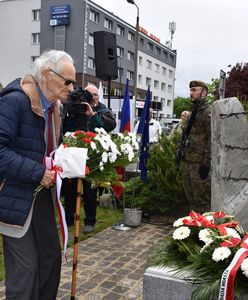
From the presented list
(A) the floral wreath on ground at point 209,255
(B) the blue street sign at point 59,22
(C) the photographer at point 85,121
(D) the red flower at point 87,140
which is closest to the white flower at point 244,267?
(A) the floral wreath on ground at point 209,255

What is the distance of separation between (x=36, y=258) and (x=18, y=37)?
4958cm

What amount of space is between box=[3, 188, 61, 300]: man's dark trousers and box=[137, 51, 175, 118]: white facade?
52.8 metres

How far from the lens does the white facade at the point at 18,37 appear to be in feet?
155

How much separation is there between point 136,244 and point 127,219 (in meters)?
0.87

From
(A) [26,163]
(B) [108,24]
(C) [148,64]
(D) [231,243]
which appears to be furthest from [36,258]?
(C) [148,64]

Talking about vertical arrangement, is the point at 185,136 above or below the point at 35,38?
below

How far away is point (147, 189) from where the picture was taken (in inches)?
264

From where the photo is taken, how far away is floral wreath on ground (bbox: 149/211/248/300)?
207cm

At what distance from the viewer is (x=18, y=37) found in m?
48.6

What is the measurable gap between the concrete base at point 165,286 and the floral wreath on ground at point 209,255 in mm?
43

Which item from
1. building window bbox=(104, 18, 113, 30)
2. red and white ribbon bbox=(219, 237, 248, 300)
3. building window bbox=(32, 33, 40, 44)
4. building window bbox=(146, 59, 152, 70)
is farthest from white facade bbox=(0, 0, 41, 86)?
red and white ribbon bbox=(219, 237, 248, 300)

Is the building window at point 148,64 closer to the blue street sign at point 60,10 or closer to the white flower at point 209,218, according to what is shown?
the blue street sign at point 60,10

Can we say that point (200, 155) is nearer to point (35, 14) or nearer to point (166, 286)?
point (166, 286)

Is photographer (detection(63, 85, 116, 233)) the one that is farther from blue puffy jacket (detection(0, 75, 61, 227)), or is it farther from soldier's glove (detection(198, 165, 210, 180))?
blue puffy jacket (detection(0, 75, 61, 227))
